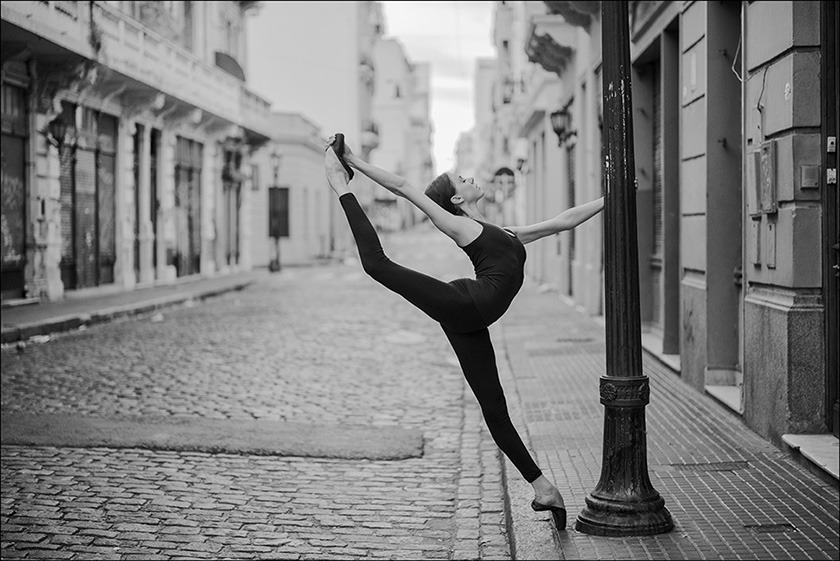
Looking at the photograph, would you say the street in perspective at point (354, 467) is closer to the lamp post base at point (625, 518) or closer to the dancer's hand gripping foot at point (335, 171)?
the lamp post base at point (625, 518)

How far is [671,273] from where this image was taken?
1149cm

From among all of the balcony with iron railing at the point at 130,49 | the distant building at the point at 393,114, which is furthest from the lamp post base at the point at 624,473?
the distant building at the point at 393,114

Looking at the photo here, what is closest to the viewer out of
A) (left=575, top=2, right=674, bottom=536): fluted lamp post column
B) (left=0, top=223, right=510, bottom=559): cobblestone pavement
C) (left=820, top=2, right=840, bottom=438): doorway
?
→ (left=575, top=2, right=674, bottom=536): fluted lamp post column

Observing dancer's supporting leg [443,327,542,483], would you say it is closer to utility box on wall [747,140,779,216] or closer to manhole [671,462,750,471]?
manhole [671,462,750,471]

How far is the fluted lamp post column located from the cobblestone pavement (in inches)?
25.4

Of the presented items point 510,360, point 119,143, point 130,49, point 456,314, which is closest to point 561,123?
point 130,49

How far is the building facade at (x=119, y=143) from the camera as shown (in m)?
20.4

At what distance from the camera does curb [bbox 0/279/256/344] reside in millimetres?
15461

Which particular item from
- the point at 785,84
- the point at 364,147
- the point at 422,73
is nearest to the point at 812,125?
the point at 785,84

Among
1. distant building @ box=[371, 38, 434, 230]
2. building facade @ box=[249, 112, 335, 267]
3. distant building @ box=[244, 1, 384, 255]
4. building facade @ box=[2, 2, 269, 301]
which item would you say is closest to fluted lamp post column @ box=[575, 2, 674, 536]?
building facade @ box=[2, 2, 269, 301]

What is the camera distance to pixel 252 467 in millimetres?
7121

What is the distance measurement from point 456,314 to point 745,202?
155 inches

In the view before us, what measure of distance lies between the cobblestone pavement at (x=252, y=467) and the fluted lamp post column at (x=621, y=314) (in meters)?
0.65

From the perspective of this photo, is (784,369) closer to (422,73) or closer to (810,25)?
(810,25)
